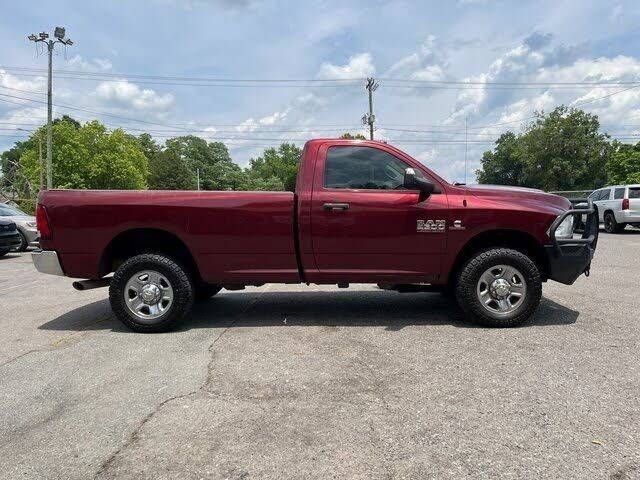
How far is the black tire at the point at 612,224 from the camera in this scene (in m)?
17.8

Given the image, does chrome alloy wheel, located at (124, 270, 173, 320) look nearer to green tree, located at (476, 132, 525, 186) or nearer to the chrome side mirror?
the chrome side mirror

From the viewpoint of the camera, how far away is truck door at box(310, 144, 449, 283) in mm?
5191

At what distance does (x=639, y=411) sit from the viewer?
3234 mm

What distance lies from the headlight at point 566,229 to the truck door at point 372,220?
1.24 m

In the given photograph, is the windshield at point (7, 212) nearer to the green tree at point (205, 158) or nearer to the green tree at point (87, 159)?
the green tree at point (87, 159)

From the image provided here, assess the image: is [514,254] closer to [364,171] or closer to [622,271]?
[364,171]

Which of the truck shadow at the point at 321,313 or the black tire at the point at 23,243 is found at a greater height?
the black tire at the point at 23,243

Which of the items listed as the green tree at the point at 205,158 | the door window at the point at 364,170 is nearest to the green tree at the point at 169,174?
the green tree at the point at 205,158

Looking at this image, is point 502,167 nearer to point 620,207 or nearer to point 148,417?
point 620,207

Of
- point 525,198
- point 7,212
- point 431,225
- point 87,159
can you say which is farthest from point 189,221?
point 87,159

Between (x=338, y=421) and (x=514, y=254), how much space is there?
9.46ft

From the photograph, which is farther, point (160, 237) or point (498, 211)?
point (160, 237)

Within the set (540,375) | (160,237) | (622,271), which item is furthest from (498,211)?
(622,271)

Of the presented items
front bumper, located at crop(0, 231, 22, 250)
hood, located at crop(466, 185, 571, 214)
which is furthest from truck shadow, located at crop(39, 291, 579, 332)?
front bumper, located at crop(0, 231, 22, 250)
